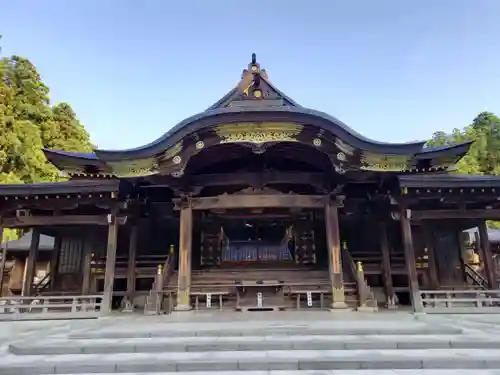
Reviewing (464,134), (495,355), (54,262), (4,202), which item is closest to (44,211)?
(4,202)

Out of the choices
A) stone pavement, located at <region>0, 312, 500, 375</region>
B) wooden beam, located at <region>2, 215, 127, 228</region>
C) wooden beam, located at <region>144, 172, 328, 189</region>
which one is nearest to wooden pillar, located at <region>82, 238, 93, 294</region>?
wooden beam, located at <region>2, 215, 127, 228</region>

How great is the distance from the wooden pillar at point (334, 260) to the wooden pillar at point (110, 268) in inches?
239

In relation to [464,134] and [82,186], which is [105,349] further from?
[464,134]

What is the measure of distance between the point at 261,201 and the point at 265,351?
5.84 meters

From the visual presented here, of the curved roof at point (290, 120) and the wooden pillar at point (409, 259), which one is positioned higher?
the curved roof at point (290, 120)

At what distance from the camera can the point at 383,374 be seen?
13.4 ft

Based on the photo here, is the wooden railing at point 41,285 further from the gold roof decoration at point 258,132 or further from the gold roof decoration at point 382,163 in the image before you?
the gold roof decoration at point 382,163

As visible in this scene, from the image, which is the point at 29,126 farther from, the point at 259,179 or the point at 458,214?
the point at 458,214

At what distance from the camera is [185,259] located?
10.2 m

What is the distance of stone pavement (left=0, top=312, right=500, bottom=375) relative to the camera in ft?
14.2

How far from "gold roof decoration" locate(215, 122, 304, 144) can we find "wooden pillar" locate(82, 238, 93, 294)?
6526 mm

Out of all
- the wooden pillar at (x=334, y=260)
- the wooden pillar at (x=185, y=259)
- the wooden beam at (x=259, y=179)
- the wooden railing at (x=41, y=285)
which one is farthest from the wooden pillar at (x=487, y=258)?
the wooden railing at (x=41, y=285)

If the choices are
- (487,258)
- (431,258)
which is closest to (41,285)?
(431,258)

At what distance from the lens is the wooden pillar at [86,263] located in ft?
38.9
